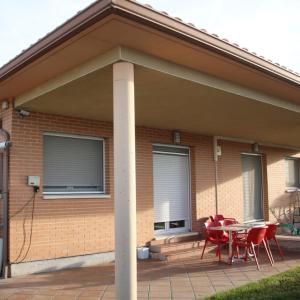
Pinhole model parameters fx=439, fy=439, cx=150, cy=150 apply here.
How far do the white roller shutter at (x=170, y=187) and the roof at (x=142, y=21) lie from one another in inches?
192

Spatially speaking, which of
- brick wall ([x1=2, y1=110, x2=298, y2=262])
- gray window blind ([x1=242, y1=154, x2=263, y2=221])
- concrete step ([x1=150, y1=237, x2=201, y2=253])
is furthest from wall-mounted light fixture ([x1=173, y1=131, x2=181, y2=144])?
gray window blind ([x1=242, y1=154, x2=263, y2=221])

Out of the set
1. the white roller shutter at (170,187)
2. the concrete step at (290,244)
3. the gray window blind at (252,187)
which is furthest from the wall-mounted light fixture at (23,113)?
the gray window blind at (252,187)

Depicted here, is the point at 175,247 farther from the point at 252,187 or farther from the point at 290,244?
the point at 252,187

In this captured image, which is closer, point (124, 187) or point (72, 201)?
point (124, 187)

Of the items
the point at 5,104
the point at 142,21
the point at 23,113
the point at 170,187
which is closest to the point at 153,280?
the point at 23,113

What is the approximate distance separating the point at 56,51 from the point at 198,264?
17.6 feet

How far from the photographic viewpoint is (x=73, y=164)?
9.21 m

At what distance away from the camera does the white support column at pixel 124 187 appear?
517 centimetres

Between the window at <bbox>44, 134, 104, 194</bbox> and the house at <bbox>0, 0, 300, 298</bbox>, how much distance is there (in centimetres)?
2

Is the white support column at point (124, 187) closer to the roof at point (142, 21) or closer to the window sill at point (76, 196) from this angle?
the roof at point (142, 21)

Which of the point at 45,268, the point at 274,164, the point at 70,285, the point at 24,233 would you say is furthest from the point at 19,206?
the point at 274,164

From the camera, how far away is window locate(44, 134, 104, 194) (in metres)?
8.82

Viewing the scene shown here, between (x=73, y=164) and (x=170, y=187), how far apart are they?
3.04 m

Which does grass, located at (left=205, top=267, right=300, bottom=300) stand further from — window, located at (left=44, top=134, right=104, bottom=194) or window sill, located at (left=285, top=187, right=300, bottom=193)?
window sill, located at (left=285, top=187, right=300, bottom=193)
